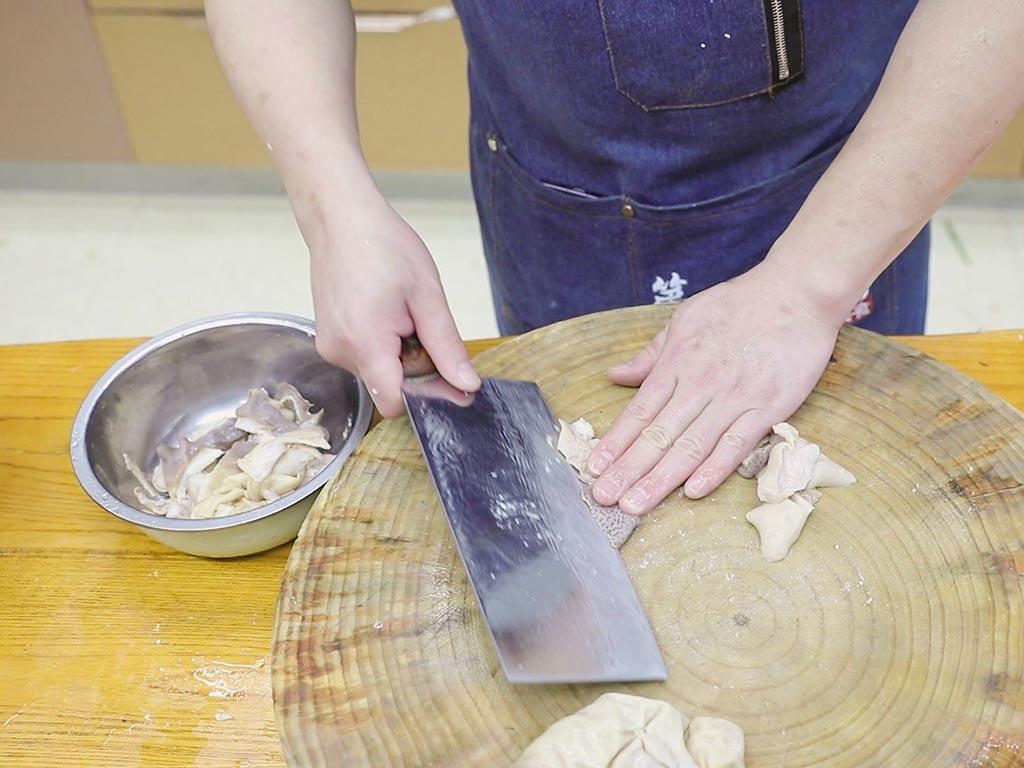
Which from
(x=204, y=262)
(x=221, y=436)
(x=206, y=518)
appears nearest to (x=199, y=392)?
(x=221, y=436)

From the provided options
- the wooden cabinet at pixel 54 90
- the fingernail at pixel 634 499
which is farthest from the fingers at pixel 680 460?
the wooden cabinet at pixel 54 90

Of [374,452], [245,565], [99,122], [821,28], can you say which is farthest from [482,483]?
[99,122]

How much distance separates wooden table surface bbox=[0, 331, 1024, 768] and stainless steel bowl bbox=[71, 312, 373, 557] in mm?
52

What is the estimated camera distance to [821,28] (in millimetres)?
995

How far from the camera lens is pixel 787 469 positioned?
2.91 feet

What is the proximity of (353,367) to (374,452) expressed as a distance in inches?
3.6

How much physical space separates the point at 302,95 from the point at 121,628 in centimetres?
55

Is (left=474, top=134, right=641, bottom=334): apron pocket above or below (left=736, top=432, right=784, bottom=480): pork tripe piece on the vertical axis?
above

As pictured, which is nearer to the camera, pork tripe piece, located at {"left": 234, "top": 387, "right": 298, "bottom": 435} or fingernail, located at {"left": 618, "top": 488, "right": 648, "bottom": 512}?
fingernail, located at {"left": 618, "top": 488, "right": 648, "bottom": 512}

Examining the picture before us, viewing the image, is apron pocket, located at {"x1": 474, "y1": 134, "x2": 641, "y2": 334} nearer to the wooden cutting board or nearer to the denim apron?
the denim apron

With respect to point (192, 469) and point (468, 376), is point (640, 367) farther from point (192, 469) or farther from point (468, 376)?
point (192, 469)

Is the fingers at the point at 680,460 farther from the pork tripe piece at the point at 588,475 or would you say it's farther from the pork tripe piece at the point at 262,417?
the pork tripe piece at the point at 262,417

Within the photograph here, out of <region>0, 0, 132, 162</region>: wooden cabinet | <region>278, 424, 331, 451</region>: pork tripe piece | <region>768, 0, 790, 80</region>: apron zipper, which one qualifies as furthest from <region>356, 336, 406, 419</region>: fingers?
<region>0, 0, 132, 162</region>: wooden cabinet

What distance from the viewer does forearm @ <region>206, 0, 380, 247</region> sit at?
97cm
